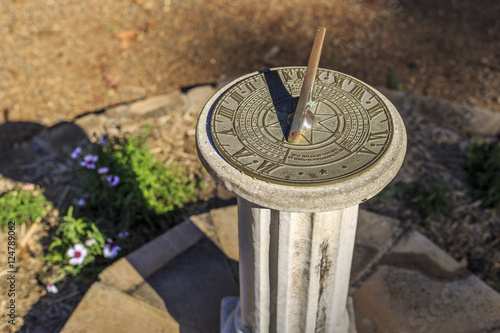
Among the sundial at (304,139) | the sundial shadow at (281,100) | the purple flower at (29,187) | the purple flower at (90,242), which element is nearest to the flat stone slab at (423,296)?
the sundial at (304,139)

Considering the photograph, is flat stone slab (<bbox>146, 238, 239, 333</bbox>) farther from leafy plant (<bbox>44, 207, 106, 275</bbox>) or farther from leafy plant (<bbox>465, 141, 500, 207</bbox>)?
leafy plant (<bbox>465, 141, 500, 207</bbox>)

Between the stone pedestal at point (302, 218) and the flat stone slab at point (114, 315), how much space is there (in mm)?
655

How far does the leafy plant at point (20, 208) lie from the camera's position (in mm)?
3336

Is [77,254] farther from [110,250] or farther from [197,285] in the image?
[197,285]

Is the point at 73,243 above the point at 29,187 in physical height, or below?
below

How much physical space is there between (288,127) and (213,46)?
3.37 metres

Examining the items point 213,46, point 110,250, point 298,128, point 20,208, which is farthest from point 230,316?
point 213,46

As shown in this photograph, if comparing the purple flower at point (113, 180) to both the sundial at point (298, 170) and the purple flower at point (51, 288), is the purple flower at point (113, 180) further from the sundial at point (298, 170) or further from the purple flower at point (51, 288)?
the sundial at point (298, 170)

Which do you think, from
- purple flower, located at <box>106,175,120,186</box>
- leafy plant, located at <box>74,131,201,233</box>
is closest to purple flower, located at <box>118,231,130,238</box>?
leafy plant, located at <box>74,131,201,233</box>

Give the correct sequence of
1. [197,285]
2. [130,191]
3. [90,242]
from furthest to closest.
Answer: [130,191]
[90,242]
[197,285]

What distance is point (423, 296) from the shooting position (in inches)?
110

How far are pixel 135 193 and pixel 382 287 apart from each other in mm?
1726

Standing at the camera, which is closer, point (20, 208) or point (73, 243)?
point (73, 243)

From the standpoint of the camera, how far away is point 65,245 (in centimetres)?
320
